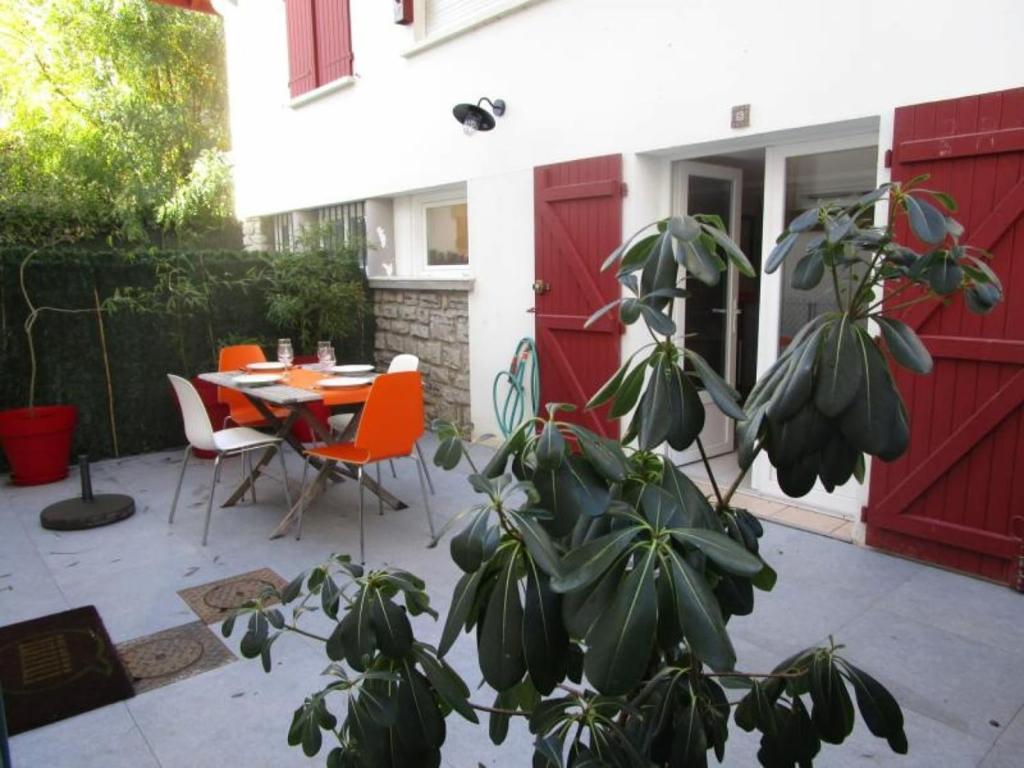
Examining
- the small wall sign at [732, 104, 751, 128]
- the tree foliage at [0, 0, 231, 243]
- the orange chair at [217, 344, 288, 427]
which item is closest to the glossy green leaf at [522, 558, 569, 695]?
the small wall sign at [732, 104, 751, 128]

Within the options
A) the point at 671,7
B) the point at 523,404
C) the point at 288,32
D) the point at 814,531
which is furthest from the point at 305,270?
the point at 814,531

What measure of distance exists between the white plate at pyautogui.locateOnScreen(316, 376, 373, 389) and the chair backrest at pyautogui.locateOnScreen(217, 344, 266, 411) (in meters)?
1.09

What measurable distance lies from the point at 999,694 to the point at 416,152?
18.0 feet

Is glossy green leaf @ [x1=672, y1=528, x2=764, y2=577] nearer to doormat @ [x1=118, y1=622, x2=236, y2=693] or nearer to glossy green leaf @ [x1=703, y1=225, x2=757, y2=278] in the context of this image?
glossy green leaf @ [x1=703, y1=225, x2=757, y2=278]

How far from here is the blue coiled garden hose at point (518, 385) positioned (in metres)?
5.31

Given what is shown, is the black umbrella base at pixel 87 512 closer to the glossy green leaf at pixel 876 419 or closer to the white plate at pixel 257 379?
the white plate at pixel 257 379

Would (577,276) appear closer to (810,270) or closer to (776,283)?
(776,283)

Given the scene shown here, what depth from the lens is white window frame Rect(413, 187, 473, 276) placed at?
6292mm

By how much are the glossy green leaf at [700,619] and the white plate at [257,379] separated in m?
3.61

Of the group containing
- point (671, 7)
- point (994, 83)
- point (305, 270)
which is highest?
point (671, 7)

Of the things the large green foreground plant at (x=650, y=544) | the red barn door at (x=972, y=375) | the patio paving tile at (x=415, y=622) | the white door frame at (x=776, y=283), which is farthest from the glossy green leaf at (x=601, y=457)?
the white door frame at (x=776, y=283)

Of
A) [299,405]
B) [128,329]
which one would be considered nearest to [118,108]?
[128,329]

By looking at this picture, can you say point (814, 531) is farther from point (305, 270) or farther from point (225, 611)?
point (305, 270)

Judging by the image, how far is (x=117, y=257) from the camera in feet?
18.6
